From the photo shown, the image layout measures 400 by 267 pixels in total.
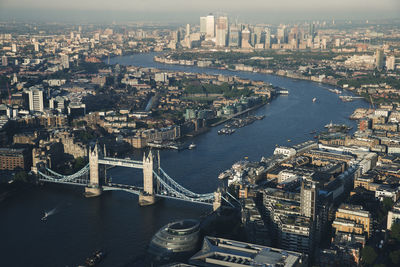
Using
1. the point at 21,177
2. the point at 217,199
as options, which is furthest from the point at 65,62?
the point at 217,199

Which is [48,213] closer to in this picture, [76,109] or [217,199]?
[217,199]

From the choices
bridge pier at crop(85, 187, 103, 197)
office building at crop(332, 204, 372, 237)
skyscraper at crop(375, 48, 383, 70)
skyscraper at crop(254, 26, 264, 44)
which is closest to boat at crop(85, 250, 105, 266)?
bridge pier at crop(85, 187, 103, 197)

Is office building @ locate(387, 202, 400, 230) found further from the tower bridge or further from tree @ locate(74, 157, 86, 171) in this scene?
tree @ locate(74, 157, 86, 171)

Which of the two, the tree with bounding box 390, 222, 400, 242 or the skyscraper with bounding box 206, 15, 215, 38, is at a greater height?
the skyscraper with bounding box 206, 15, 215, 38

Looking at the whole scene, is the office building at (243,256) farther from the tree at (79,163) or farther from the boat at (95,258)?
the tree at (79,163)

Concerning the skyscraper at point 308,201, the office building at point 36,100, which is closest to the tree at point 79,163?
the skyscraper at point 308,201

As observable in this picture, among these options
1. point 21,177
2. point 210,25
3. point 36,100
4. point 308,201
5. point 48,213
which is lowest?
point 48,213

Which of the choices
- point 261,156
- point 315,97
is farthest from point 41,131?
point 315,97
